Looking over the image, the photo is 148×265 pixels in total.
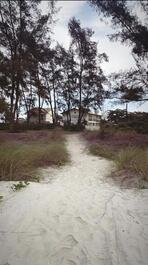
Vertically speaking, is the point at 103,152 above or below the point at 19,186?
above

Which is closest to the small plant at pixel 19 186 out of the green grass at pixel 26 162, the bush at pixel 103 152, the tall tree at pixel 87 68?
the green grass at pixel 26 162

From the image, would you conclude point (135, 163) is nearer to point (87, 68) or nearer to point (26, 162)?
point (26, 162)

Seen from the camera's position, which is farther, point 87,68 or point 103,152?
point 87,68

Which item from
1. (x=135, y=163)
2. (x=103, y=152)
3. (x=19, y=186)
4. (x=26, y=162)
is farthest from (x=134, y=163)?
(x=19, y=186)

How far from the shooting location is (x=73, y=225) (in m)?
3.47

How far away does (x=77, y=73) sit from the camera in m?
23.3

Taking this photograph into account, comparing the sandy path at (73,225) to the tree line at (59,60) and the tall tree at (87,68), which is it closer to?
the tree line at (59,60)

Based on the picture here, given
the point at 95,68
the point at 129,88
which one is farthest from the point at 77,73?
the point at 129,88

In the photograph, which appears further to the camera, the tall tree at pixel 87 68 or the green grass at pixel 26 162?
the tall tree at pixel 87 68

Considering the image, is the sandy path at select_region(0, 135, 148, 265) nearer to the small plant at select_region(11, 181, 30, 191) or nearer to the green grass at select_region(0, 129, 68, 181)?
the small plant at select_region(11, 181, 30, 191)

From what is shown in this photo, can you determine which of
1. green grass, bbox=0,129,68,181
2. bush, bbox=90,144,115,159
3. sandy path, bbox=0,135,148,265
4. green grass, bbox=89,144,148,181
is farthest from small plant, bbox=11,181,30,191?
bush, bbox=90,144,115,159

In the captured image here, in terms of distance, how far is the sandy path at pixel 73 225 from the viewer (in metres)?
2.77

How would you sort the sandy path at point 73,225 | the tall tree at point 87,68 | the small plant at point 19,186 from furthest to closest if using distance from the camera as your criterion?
the tall tree at point 87,68
the small plant at point 19,186
the sandy path at point 73,225

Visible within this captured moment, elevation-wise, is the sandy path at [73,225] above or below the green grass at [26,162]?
below
